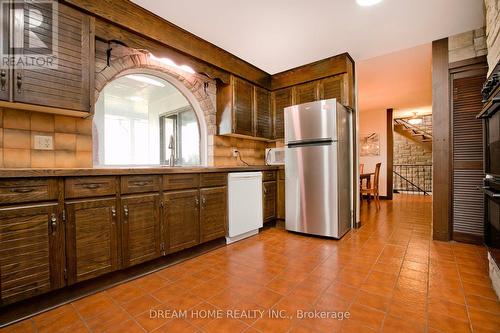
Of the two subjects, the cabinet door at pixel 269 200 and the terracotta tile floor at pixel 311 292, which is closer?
the terracotta tile floor at pixel 311 292

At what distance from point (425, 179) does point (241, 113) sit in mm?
7550

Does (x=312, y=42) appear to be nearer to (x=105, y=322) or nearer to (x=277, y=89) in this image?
(x=277, y=89)

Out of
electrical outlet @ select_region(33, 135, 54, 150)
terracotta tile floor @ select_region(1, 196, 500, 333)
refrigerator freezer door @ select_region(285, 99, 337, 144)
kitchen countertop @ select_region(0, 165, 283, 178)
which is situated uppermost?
refrigerator freezer door @ select_region(285, 99, 337, 144)

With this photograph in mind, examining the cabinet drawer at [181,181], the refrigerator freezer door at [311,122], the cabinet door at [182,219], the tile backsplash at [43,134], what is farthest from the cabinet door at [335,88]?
the tile backsplash at [43,134]

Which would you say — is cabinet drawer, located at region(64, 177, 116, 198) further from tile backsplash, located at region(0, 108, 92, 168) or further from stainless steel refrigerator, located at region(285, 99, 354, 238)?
stainless steel refrigerator, located at region(285, 99, 354, 238)

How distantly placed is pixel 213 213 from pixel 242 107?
5.37ft

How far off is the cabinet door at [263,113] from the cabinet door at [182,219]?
1701mm

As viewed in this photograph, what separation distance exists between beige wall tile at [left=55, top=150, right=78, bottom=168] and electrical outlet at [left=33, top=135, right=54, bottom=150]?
0.07 meters

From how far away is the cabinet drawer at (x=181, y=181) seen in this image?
7.03ft

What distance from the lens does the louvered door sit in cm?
260

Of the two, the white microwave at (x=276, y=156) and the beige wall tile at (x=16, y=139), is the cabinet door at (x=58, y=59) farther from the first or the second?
the white microwave at (x=276, y=156)

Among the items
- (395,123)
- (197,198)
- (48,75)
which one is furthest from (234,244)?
(395,123)

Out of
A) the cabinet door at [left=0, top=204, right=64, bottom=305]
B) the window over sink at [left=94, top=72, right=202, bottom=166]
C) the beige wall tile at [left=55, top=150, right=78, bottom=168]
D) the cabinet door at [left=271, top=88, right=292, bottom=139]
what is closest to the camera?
the cabinet door at [left=0, top=204, right=64, bottom=305]

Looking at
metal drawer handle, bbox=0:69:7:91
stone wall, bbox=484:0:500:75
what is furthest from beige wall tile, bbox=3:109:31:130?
stone wall, bbox=484:0:500:75
